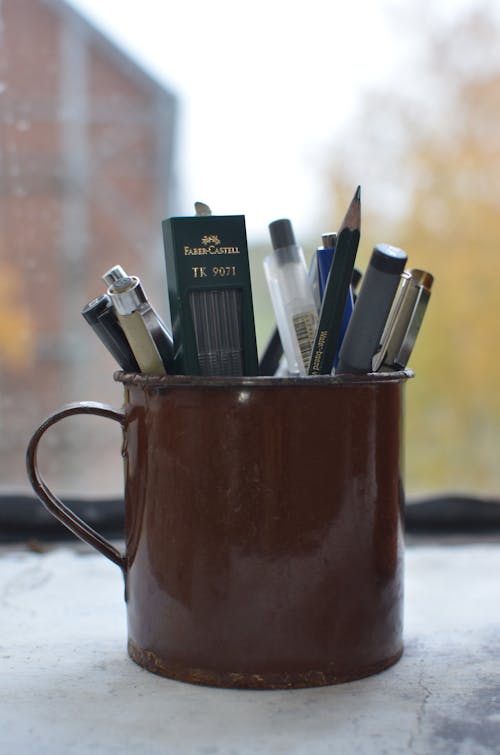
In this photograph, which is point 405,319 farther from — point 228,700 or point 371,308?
point 228,700

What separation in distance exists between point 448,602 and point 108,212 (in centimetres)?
99

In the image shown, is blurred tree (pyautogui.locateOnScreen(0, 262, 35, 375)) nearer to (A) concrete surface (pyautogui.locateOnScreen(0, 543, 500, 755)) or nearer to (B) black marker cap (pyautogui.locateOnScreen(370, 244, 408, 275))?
(A) concrete surface (pyautogui.locateOnScreen(0, 543, 500, 755))

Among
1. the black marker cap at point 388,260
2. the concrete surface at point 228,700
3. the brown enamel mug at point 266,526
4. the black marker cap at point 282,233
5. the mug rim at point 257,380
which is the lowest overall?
the concrete surface at point 228,700

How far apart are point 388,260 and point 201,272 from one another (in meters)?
0.09

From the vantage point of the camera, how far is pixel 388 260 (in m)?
0.34

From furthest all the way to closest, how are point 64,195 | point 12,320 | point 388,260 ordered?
point 64,195
point 12,320
point 388,260

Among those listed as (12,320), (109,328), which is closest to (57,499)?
(109,328)

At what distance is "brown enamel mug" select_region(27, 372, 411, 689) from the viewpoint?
1.17 feet

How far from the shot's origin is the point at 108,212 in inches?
52.3

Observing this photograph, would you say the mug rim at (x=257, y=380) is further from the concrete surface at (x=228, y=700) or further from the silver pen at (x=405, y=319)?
the concrete surface at (x=228, y=700)

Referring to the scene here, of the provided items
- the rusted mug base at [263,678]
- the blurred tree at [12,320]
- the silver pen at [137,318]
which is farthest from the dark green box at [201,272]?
the blurred tree at [12,320]

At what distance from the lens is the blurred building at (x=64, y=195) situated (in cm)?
94

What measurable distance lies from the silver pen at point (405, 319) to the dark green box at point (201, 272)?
0.23 ft

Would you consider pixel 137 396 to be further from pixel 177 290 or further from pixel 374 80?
pixel 374 80
